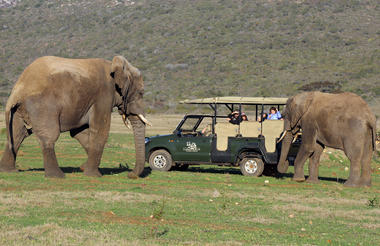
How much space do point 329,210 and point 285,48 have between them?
63709mm

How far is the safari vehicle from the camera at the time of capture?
18.4 metres

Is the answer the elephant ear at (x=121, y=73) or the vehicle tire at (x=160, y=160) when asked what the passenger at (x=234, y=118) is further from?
the elephant ear at (x=121, y=73)

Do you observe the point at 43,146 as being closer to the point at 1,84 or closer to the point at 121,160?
the point at 121,160

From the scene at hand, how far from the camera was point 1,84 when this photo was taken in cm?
7369

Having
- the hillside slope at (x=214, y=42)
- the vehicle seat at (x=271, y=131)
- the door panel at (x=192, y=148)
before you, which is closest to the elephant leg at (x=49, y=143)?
the door panel at (x=192, y=148)

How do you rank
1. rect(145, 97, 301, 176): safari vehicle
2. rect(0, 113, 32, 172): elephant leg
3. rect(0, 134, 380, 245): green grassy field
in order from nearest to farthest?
rect(0, 134, 380, 245): green grassy field < rect(0, 113, 32, 172): elephant leg < rect(145, 97, 301, 176): safari vehicle

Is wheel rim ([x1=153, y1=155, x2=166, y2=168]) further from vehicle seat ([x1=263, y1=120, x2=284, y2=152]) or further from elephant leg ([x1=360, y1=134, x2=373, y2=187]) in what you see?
elephant leg ([x1=360, y1=134, x2=373, y2=187])

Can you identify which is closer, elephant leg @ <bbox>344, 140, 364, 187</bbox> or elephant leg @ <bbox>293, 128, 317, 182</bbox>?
elephant leg @ <bbox>344, 140, 364, 187</bbox>

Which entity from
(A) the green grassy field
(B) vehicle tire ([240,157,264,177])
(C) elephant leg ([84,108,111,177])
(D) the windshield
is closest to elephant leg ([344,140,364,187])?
(A) the green grassy field

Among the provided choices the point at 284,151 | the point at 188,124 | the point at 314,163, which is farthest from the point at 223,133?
the point at 314,163

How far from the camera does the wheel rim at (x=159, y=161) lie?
19328 mm

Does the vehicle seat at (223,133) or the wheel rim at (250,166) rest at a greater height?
the vehicle seat at (223,133)

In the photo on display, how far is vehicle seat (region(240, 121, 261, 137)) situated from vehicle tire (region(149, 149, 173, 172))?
100 inches

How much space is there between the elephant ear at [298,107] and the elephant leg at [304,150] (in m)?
0.47
